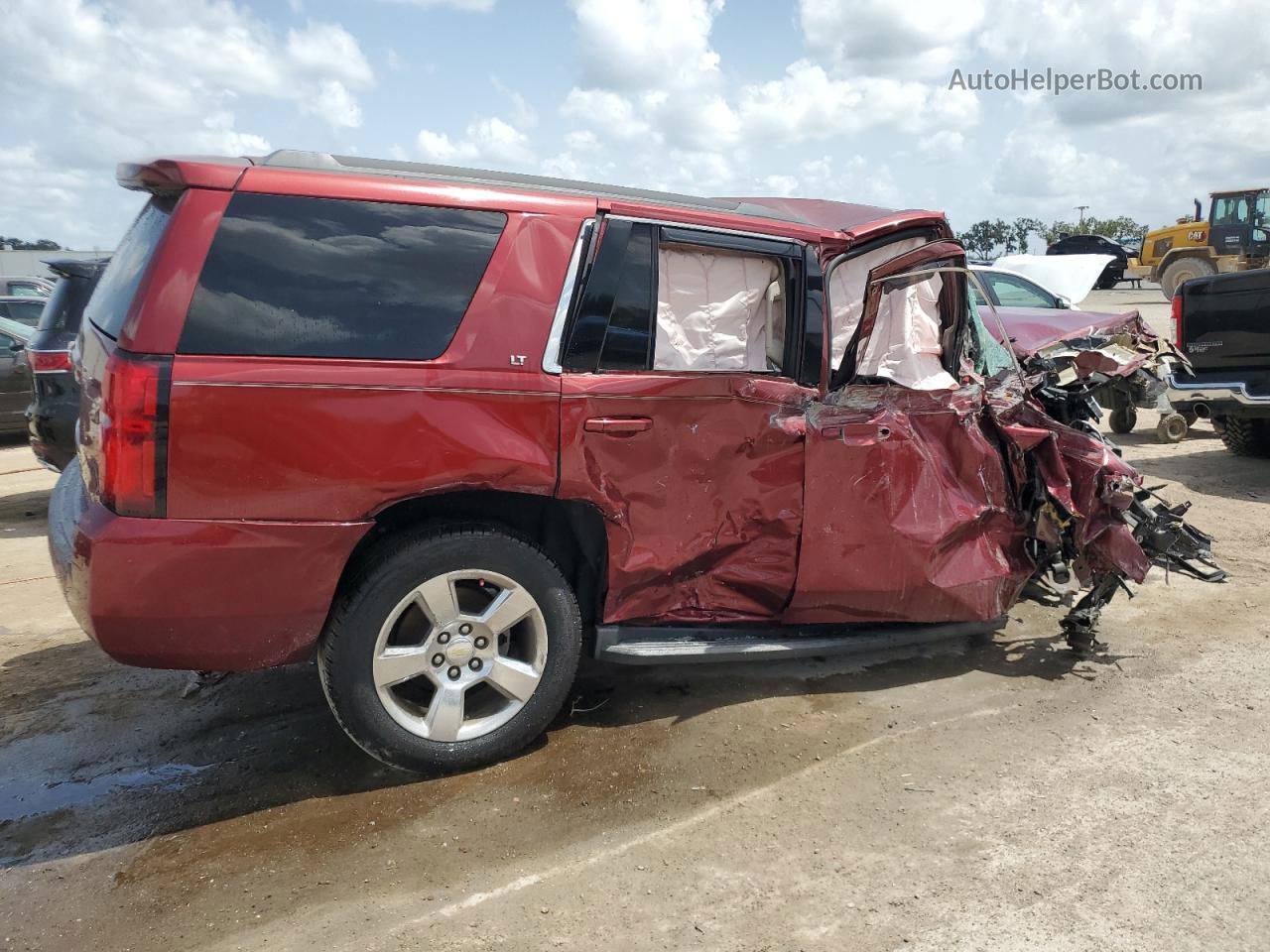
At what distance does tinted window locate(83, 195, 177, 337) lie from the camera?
2.88 m

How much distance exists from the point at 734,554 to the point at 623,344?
96 cm

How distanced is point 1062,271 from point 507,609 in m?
10.1

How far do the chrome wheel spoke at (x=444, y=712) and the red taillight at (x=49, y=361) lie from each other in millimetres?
5067

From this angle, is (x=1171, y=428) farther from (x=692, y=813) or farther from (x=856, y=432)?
(x=692, y=813)

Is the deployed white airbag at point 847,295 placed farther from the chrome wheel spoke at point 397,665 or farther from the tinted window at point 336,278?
the chrome wheel spoke at point 397,665

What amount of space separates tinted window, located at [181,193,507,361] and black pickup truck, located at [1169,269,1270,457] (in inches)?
277

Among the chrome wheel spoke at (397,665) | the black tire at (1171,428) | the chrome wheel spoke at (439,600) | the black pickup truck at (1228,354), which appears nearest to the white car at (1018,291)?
the black tire at (1171,428)

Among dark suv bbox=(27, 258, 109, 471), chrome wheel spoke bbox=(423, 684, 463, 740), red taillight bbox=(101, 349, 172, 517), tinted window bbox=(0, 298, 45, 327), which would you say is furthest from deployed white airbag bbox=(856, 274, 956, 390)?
tinted window bbox=(0, 298, 45, 327)

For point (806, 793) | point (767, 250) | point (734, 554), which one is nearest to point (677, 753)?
point (806, 793)

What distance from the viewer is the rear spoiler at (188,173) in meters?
2.83

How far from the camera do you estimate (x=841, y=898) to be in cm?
265

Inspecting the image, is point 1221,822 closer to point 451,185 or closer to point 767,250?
point 767,250

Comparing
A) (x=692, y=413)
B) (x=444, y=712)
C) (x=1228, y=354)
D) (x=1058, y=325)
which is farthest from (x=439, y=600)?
(x=1058, y=325)

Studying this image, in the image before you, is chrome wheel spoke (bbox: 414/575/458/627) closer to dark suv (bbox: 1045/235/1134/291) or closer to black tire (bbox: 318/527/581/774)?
black tire (bbox: 318/527/581/774)
